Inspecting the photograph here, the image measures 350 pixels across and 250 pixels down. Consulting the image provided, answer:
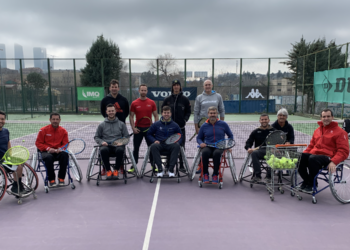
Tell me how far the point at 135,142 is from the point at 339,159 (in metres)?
3.12

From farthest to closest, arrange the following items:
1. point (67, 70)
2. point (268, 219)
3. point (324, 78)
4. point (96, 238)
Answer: point (67, 70)
point (324, 78)
point (268, 219)
point (96, 238)

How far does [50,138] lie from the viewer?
166 inches

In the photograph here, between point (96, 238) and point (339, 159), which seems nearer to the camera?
point (96, 238)

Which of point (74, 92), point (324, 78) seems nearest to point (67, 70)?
point (74, 92)

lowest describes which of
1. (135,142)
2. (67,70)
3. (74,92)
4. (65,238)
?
(65,238)

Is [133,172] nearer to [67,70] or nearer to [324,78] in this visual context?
[324,78]

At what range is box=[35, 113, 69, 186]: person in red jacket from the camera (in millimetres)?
4066

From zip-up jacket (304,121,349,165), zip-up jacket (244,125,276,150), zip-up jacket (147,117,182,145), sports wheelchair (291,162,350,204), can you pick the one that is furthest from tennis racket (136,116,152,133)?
zip-up jacket (304,121,349,165)

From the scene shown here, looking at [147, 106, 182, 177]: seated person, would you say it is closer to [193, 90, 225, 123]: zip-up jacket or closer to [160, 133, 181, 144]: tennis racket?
[160, 133, 181, 144]: tennis racket

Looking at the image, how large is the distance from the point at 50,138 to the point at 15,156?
2.48ft

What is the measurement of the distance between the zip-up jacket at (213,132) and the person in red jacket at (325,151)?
3.87ft

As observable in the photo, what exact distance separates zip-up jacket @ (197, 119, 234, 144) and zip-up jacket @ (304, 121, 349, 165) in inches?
48.5

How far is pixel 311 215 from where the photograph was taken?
10.6ft

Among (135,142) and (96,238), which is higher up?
(135,142)
